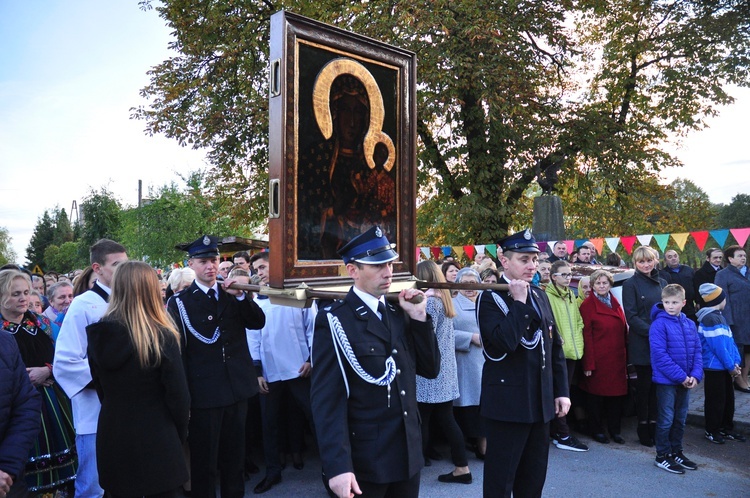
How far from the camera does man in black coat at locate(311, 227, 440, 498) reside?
2824mm

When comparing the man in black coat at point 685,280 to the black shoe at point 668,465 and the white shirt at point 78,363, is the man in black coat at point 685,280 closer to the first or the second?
the black shoe at point 668,465

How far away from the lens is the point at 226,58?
13.7 meters

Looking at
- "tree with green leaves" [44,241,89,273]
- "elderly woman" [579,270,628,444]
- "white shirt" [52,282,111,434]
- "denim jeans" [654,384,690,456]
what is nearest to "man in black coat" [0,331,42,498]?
"white shirt" [52,282,111,434]

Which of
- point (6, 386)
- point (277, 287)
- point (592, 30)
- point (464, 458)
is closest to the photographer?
point (6, 386)

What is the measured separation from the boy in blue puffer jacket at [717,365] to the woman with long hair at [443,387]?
282 centimetres

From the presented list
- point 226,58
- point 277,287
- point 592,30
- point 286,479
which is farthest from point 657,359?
point 592,30

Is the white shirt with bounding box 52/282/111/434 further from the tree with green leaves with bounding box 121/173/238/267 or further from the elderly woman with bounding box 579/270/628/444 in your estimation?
the tree with green leaves with bounding box 121/173/238/267

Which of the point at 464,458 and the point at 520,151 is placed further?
the point at 520,151

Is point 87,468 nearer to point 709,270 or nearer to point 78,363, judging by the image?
point 78,363

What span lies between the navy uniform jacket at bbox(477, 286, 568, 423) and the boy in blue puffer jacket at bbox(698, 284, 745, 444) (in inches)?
132

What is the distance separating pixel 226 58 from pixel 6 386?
1171 cm

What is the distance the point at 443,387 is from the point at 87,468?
9.62ft

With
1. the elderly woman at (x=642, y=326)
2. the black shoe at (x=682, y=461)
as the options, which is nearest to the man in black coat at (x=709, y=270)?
the elderly woman at (x=642, y=326)

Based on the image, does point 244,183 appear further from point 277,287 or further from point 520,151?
point 277,287
